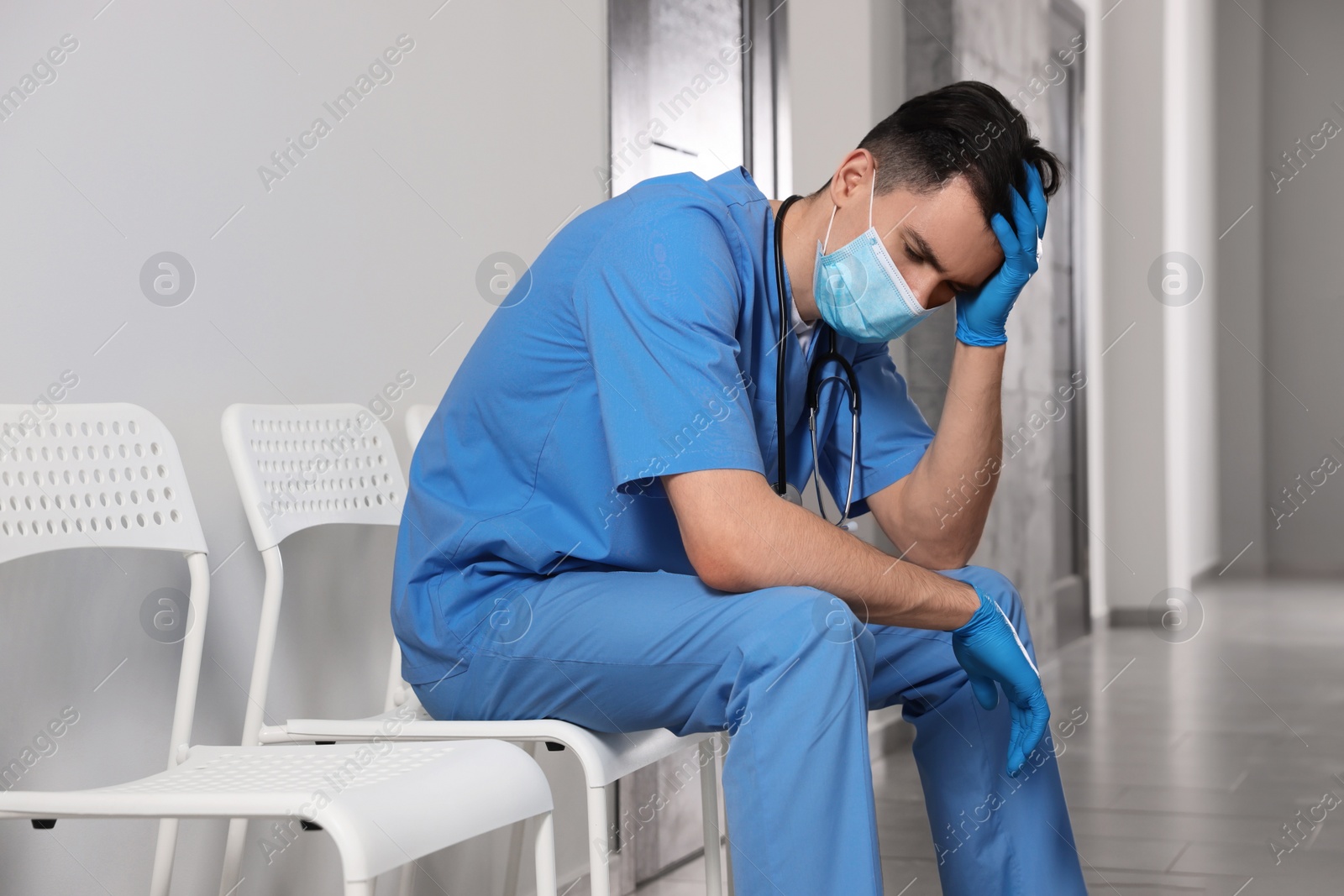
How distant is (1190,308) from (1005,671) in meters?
4.92

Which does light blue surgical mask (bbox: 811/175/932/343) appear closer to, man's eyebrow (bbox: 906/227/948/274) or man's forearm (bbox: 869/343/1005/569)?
man's eyebrow (bbox: 906/227/948/274)

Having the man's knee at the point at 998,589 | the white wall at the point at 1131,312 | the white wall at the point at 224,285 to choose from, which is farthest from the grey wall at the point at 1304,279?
the man's knee at the point at 998,589

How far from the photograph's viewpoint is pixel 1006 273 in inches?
49.9

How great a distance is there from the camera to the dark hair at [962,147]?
46.6 inches

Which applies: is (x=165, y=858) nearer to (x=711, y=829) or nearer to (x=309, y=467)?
(x=309, y=467)

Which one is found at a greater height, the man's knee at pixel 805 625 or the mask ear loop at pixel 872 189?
the mask ear loop at pixel 872 189

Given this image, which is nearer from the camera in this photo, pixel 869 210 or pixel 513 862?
pixel 869 210

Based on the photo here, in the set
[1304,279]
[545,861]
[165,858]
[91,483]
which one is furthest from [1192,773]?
[1304,279]

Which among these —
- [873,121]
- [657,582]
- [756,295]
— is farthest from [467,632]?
[873,121]

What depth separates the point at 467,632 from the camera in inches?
43.9

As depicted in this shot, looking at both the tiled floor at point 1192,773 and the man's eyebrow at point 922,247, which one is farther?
the tiled floor at point 1192,773

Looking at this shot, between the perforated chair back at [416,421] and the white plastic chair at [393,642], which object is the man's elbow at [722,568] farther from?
the perforated chair back at [416,421]

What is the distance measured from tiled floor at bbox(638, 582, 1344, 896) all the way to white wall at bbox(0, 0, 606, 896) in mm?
854

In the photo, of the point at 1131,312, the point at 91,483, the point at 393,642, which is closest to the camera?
the point at 91,483
